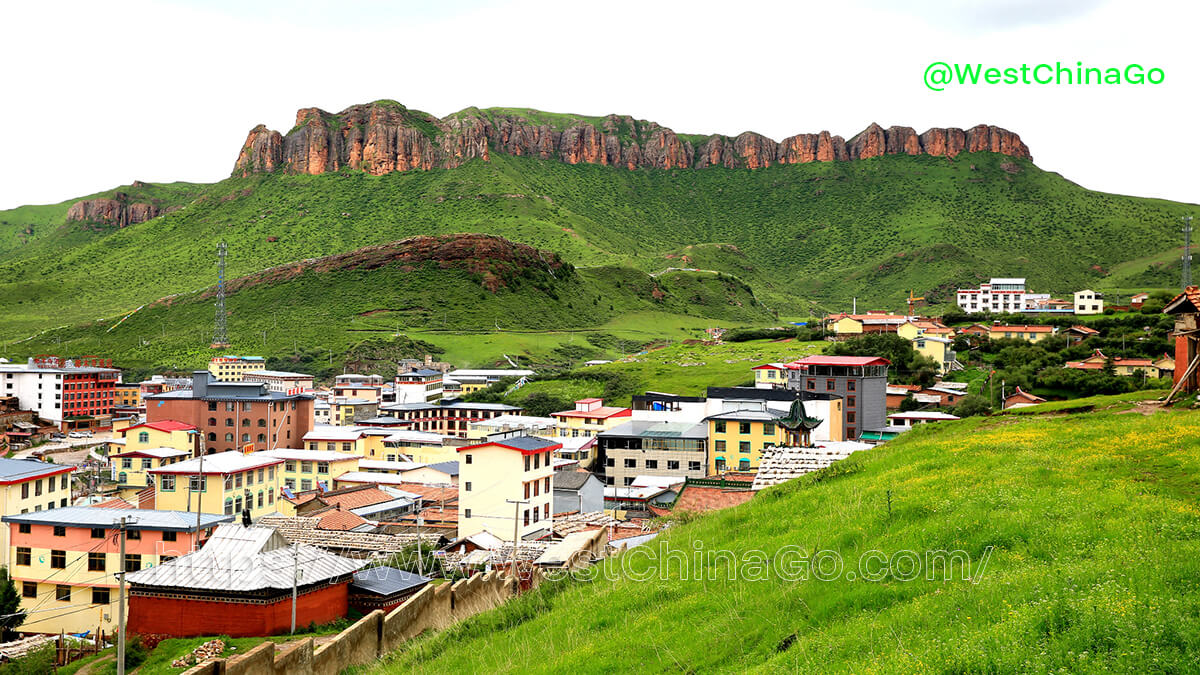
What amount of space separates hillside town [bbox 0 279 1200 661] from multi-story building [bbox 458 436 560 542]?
0.09 meters

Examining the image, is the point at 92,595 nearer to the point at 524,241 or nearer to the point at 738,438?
the point at 738,438

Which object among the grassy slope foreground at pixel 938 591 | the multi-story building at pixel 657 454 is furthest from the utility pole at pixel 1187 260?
the grassy slope foreground at pixel 938 591

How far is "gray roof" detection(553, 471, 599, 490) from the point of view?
4356 cm

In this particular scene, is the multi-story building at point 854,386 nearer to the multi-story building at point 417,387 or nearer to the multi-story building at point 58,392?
the multi-story building at point 417,387

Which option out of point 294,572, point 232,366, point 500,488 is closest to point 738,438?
point 500,488

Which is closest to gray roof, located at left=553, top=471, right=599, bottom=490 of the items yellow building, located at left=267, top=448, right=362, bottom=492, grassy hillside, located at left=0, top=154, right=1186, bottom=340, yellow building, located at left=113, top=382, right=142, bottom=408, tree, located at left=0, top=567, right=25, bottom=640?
yellow building, located at left=267, top=448, right=362, bottom=492

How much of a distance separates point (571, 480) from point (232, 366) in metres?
66.1

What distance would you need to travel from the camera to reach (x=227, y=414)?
2591 inches

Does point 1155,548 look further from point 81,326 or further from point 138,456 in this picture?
point 81,326

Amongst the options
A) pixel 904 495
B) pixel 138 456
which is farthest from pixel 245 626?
pixel 138 456

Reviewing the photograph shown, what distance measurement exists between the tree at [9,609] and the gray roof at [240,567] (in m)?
11.0

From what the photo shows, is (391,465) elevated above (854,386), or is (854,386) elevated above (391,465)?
(854,386)

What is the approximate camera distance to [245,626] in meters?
18.9

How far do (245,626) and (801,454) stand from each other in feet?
47.2
